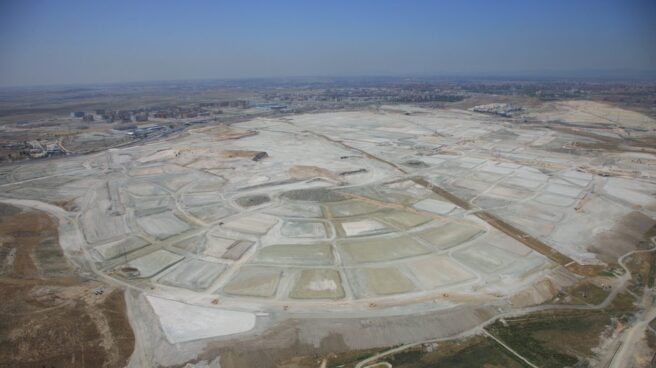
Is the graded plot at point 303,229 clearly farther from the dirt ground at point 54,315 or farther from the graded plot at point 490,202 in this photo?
the graded plot at point 490,202

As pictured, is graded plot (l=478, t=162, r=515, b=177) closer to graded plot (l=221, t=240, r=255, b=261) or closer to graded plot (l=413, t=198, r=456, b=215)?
graded plot (l=413, t=198, r=456, b=215)

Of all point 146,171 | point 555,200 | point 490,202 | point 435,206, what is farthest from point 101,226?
point 555,200

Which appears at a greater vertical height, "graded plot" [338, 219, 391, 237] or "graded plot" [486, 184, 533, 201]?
"graded plot" [486, 184, 533, 201]

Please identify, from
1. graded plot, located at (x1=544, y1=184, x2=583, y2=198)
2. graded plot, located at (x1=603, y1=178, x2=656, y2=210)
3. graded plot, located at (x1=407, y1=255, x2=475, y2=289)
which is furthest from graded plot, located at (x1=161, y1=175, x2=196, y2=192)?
graded plot, located at (x1=603, y1=178, x2=656, y2=210)

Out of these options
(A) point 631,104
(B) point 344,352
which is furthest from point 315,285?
(A) point 631,104

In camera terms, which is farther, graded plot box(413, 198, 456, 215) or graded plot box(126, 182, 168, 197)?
graded plot box(126, 182, 168, 197)

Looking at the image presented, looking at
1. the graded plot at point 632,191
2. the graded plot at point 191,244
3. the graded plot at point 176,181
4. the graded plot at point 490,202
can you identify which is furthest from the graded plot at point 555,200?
the graded plot at point 176,181
